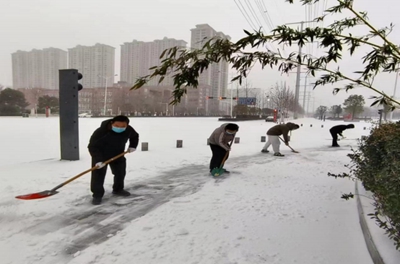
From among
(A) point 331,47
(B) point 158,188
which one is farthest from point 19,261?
(A) point 331,47

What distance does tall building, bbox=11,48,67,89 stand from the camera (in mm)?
70062

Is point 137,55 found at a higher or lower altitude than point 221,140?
higher

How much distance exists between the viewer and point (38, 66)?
70.6 metres

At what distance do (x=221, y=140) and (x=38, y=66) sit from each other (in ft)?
263

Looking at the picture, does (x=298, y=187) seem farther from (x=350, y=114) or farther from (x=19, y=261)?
(x=350, y=114)

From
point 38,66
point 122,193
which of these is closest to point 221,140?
point 122,193

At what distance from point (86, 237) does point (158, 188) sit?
2.02 m

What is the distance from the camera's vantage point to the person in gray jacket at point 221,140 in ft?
19.0

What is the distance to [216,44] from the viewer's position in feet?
6.19

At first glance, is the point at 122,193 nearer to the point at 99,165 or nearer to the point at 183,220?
the point at 99,165

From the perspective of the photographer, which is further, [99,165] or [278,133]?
[278,133]

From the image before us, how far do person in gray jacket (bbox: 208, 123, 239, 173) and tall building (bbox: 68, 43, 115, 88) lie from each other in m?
63.5

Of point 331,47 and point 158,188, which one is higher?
point 331,47

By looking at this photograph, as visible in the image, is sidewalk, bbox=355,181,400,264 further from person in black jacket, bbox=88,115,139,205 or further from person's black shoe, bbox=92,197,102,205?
person's black shoe, bbox=92,197,102,205
